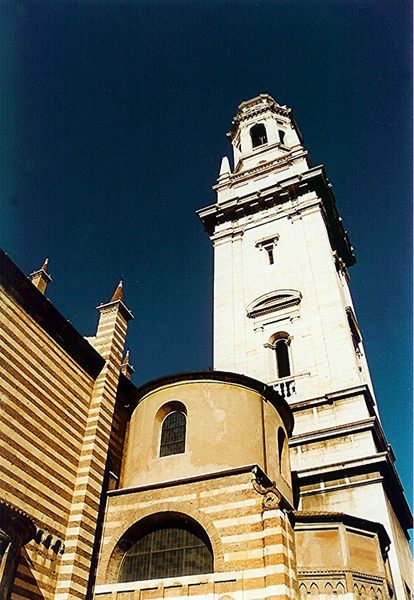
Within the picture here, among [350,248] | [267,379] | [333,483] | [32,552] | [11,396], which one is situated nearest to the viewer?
[32,552]

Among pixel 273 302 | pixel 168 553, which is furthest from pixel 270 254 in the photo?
pixel 168 553

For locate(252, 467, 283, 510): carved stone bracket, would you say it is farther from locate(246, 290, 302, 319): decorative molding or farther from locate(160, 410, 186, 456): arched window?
locate(246, 290, 302, 319): decorative molding

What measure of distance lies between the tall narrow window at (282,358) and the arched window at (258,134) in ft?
62.6

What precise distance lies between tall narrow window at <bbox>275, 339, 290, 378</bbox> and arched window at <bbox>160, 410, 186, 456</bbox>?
27.8ft

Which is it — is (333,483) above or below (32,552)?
above

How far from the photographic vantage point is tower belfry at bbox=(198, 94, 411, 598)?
17438mm

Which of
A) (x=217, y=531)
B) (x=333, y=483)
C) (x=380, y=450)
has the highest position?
(x=380, y=450)

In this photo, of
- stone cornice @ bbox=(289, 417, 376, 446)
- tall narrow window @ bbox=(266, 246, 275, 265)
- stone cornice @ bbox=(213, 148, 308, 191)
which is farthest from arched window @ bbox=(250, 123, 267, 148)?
stone cornice @ bbox=(289, 417, 376, 446)

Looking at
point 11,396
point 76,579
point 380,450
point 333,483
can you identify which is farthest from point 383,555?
point 11,396

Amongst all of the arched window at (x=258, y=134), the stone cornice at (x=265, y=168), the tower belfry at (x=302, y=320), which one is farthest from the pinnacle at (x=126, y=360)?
the arched window at (x=258, y=134)

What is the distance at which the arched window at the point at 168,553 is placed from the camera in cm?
1235

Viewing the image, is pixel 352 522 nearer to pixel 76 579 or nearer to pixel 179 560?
pixel 179 560

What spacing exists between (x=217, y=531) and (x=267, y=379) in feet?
35.0

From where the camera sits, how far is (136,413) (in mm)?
16188
